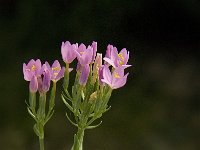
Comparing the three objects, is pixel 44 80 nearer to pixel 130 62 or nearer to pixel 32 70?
pixel 32 70

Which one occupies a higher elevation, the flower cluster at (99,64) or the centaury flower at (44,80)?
the flower cluster at (99,64)

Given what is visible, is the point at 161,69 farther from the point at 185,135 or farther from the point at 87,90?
the point at 87,90

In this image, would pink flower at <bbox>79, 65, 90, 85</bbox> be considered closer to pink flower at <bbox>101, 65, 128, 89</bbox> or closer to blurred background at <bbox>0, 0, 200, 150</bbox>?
pink flower at <bbox>101, 65, 128, 89</bbox>

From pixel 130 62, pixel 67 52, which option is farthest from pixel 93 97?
pixel 130 62

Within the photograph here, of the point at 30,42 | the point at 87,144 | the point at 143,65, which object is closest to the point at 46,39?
the point at 30,42

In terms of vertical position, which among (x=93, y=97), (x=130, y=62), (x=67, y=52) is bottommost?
(x=130, y=62)

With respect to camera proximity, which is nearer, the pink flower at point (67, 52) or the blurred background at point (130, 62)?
the pink flower at point (67, 52)

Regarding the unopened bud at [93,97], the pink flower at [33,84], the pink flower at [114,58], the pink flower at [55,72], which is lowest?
the unopened bud at [93,97]

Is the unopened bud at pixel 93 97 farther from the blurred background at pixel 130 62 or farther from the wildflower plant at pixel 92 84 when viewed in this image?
the blurred background at pixel 130 62

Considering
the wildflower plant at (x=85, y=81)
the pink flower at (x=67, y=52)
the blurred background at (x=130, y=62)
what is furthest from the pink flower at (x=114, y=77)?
the blurred background at (x=130, y=62)

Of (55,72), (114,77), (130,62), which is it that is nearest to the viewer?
(114,77)
